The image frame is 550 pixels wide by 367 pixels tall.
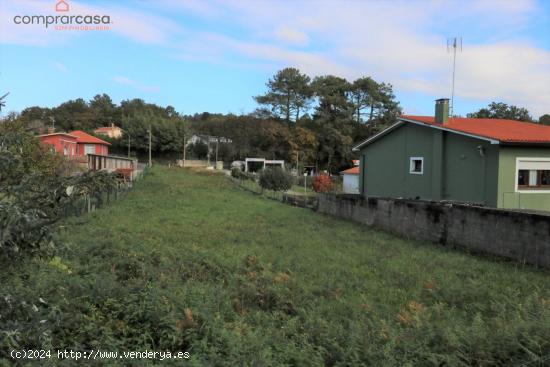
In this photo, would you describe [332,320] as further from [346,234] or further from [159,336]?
[346,234]

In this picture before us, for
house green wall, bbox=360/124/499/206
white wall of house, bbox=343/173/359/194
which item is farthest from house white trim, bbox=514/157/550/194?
white wall of house, bbox=343/173/359/194

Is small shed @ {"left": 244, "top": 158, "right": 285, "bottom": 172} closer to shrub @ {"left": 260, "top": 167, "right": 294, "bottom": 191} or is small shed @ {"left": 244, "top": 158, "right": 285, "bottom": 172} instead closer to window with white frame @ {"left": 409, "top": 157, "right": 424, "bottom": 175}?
shrub @ {"left": 260, "top": 167, "right": 294, "bottom": 191}

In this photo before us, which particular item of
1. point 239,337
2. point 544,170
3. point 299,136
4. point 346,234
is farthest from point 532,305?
point 299,136

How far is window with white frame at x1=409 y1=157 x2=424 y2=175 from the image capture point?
19.8 meters

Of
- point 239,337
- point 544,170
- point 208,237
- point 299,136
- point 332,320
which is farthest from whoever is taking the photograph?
point 299,136

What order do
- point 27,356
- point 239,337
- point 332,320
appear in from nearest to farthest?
1. point 27,356
2. point 239,337
3. point 332,320

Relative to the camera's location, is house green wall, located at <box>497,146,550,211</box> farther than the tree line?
No

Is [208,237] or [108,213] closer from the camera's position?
[208,237]

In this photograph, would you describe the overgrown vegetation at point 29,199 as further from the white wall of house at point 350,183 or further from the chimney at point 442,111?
the white wall of house at point 350,183

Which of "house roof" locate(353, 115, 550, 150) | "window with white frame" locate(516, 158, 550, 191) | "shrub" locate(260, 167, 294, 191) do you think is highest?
"house roof" locate(353, 115, 550, 150)

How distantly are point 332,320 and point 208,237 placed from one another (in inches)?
267

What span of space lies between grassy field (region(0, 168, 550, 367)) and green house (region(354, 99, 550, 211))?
6321 mm

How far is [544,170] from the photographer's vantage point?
1700 cm

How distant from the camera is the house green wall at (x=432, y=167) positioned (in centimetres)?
1662
